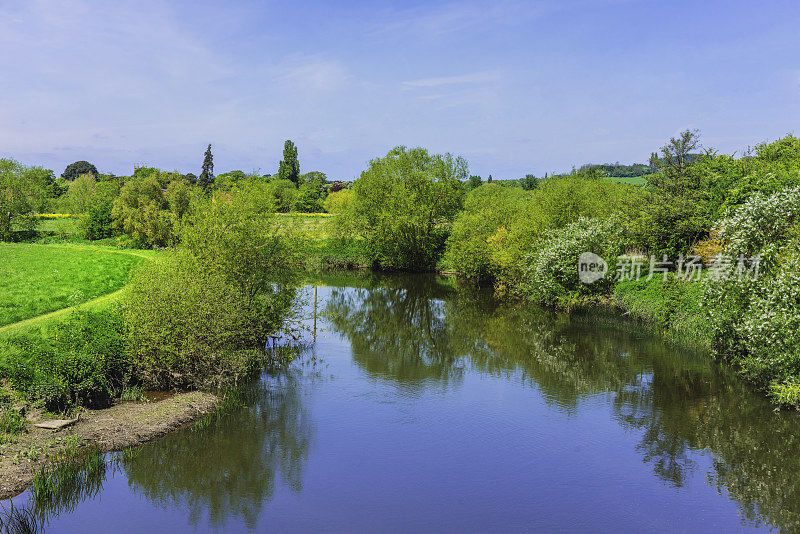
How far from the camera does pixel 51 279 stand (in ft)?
98.0

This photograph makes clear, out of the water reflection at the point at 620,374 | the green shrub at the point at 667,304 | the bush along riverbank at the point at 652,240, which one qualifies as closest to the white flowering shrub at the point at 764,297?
the bush along riverbank at the point at 652,240

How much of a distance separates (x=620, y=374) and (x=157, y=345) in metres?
17.7

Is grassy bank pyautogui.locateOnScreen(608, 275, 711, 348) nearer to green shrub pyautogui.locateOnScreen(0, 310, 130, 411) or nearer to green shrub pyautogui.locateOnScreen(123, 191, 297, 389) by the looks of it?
green shrub pyautogui.locateOnScreen(123, 191, 297, 389)

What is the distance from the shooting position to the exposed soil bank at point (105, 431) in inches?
511

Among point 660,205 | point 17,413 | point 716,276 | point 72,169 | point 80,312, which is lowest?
point 17,413

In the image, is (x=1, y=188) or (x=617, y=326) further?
(x=1, y=188)

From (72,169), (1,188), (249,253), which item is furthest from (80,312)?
(72,169)

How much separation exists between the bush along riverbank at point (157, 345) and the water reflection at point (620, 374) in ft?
19.0

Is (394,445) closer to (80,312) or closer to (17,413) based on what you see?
(17,413)

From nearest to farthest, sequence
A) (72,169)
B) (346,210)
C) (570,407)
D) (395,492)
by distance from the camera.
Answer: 1. (395,492)
2. (570,407)
3. (346,210)
4. (72,169)

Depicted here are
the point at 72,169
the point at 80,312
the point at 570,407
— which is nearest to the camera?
the point at 80,312

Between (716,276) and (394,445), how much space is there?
50.0ft

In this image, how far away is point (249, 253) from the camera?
24.0 m

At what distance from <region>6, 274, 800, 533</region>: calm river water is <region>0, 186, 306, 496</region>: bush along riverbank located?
53.5 inches
